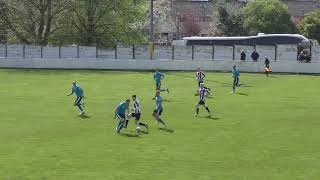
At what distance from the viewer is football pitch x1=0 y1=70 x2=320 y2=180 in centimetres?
2103

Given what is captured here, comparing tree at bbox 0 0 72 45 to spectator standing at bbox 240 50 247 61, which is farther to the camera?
tree at bbox 0 0 72 45

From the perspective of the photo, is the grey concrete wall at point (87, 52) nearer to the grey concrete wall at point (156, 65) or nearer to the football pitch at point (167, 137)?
the grey concrete wall at point (156, 65)

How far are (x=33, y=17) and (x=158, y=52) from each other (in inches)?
779

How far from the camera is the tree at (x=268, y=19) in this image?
110250mm

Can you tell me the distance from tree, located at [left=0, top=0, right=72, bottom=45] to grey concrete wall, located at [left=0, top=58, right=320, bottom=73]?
496 inches

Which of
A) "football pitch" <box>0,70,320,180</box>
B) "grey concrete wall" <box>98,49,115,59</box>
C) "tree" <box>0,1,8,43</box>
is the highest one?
"tree" <box>0,1,8,43</box>

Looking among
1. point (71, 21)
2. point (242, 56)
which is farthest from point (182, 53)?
point (71, 21)

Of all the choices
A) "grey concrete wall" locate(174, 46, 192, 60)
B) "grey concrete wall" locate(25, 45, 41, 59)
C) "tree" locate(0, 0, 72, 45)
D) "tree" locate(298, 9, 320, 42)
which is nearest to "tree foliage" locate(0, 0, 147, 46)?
"tree" locate(0, 0, 72, 45)

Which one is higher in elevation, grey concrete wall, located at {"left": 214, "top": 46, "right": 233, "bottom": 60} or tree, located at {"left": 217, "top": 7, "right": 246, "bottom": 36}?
tree, located at {"left": 217, "top": 7, "right": 246, "bottom": 36}

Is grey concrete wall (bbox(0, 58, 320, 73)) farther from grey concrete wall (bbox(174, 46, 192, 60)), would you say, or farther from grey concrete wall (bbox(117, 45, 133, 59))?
grey concrete wall (bbox(117, 45, 133, 59))

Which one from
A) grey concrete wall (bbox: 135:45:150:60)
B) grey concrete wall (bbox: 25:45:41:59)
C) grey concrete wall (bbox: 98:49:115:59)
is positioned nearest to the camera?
grey concrete wall (bbox: 135:45:150:60)

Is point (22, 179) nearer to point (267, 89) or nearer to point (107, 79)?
point (267, 89)

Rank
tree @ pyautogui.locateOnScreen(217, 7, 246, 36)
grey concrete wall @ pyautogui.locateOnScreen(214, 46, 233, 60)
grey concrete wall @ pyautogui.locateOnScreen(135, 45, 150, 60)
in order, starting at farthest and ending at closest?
tree @ pyautogui.locateOnScreen(217, 7, 246, 36), grey concrete wall @ pyautogui.locateOnScreen(135, 45, 150, 60), grey concrete wall @ pyautogui.locateOnScreen(214, 46, 233, 60)

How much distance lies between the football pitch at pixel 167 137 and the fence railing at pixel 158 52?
18.1 meters
